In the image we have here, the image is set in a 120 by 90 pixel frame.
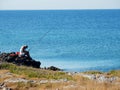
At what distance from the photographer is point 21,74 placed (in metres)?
22.3

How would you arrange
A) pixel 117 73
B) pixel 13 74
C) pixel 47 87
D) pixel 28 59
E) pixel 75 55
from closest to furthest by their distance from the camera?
pixel 47 87
pixel 13 74
pixel 117 73
pixel 28 59
pixel 75 55

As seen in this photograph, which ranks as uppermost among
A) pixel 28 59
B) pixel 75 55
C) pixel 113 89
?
pixel 75 55

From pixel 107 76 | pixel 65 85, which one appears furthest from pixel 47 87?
pixel 107 76

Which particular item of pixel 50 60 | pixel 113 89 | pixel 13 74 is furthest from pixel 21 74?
pixel 50 60

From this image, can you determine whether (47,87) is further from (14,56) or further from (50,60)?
(50,60)

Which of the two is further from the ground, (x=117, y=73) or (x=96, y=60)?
(x=96, y=60)

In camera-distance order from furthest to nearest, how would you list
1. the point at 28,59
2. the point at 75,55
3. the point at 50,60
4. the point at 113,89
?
the point at 75,55 → the point at 50,60 → the point at 28,59 → the point at 113,89

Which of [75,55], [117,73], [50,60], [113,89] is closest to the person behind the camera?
[113,89]

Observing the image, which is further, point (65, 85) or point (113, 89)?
point (65, 85)

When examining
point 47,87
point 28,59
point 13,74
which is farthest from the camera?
point 28,59

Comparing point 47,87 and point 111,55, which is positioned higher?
point 111,55

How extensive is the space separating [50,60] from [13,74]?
141 feet

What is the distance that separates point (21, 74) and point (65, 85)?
13.0 ft

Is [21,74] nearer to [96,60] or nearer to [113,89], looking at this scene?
[113,89]
